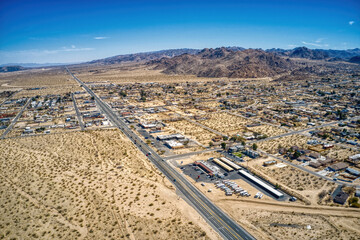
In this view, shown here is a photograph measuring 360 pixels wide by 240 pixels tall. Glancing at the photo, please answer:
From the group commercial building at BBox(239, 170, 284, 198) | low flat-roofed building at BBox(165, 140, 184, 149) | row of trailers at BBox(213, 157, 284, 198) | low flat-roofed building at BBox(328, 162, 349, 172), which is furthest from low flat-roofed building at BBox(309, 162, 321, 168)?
low flat-roofed building at BBox(165, 140, 184, 149)

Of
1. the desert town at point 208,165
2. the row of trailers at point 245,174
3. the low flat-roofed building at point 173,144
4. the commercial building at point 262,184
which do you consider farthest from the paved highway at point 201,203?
the commercial building at point 262,184

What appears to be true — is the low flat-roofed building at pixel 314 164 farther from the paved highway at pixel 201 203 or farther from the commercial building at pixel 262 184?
the paved highway at pixel 201 203

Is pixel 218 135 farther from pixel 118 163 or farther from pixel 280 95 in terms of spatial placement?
pixel 280 95

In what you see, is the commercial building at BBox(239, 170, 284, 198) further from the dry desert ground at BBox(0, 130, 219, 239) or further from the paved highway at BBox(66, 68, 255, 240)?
the dry desert ground at BBox(0, 130, 219, 239)

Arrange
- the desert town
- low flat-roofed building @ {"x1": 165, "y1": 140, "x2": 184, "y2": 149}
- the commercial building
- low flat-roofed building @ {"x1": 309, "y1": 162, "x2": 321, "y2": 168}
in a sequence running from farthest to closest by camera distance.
→ 1. low flat-roofed building @ {"x1": 165, "y1": 140, "x2": 184, "y2": 149}
2. low flat-roofed building @ {"x1": 309, "y1": 162, "x2": 321, "y2": 168}
3. the commercial building
4. the desert town

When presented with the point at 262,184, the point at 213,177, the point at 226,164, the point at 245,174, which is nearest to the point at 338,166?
the point at 262,184

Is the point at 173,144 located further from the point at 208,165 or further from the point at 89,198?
the point at 89,198

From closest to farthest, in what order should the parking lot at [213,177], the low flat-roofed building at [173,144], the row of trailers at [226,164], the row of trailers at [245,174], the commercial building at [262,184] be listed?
the commercial building at [262,184] < the row of trailers at [245,174] < the parking lot at [213,177] < the row of trailers at [226,164] < the low flat-roofed building at [173,144]

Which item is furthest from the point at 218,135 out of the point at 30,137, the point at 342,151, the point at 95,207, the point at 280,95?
the point at 280,95
